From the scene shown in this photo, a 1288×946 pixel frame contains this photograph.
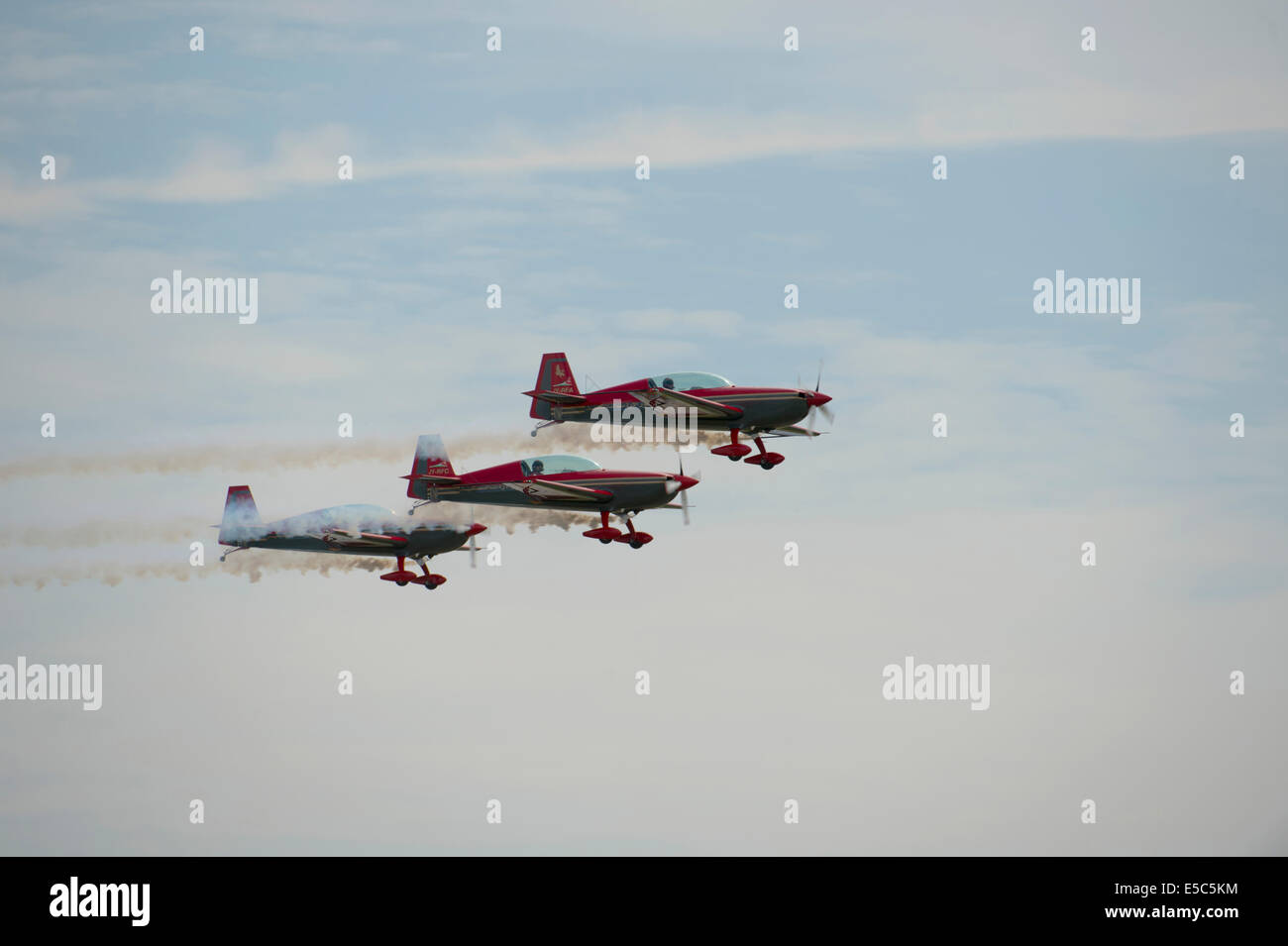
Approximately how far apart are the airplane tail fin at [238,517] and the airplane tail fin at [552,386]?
15.5 meters

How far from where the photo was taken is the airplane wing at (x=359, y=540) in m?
74.8

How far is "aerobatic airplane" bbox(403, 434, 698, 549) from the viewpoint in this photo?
6925 centimetres

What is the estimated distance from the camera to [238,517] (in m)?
78.9

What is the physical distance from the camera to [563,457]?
2781 inches

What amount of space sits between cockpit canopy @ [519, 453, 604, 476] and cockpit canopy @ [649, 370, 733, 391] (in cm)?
479

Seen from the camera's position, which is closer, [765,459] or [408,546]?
[765,459]

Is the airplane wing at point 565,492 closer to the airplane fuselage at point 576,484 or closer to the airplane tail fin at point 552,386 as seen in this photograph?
the airplane fuselage at point 576,484

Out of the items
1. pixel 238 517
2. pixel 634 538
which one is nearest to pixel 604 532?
pixel 634 538

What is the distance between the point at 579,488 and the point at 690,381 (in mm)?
6991

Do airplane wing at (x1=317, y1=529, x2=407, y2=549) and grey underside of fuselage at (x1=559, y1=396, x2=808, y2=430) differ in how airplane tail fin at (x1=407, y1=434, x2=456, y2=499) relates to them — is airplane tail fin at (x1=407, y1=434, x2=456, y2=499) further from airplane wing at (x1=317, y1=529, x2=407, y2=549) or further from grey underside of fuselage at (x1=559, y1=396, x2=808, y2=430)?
grey underside of fuselage at (x1=559, y1=396, x2=808, y2=430)

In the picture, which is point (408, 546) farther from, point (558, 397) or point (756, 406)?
point (756, 406)
